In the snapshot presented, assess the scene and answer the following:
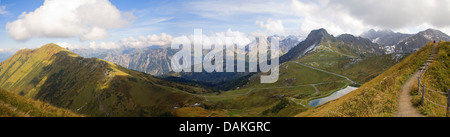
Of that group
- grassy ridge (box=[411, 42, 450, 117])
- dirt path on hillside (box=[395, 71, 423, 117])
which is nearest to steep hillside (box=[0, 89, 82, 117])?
dirt path on hillside (box=[395, 71, 423, 117])

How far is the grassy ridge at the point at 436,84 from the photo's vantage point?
17727 mm

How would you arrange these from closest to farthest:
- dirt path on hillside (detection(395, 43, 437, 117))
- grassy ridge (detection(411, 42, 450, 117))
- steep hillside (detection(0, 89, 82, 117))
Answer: steep hillside (detection(0, 89, 82, 117)) → grassy ridge (detection(411, 42, 450, 117)) → dirt path on hillside (detection(395, 43, 437, 117))

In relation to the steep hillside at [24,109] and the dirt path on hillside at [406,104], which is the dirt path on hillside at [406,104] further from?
the steep hillside at [24,109]

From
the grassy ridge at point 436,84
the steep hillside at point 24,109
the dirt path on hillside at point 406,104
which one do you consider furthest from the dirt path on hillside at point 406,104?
the steep hillside at point 24,109

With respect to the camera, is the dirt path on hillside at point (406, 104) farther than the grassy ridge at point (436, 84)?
Yes

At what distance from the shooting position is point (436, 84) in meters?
25.1

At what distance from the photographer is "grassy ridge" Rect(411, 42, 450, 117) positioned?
17.7 meters

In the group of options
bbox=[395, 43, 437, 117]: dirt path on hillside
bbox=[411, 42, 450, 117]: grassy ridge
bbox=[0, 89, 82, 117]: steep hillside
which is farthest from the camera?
bbox=[395, 43, 437, 117]: dirt path on hillside

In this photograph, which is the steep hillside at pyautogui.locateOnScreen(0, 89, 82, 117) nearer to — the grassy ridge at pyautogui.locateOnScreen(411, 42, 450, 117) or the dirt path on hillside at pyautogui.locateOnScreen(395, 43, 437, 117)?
the dirt path on hillside at pyautogui.locateOnScreen(395, 43, 437, 117)

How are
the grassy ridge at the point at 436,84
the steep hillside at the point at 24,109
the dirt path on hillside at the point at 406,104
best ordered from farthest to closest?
the dirt path on hillside at the point at 406,104 → the grassy ridge at the point at 436,84 → the steep hillside at the point at 24,109

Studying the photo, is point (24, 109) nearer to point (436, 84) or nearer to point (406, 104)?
point (406, 104)

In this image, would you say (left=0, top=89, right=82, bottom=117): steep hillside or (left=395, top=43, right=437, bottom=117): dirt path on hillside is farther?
(left=395, top=43, right=437, bottom=117): dirt path on hillside
